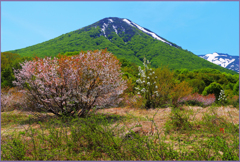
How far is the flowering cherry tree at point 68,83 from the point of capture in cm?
590

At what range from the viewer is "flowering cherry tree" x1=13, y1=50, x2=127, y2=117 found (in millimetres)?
5898

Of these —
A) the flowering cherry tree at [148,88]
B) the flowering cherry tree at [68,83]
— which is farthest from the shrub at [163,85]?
the flowering cherry tree at [68,83]

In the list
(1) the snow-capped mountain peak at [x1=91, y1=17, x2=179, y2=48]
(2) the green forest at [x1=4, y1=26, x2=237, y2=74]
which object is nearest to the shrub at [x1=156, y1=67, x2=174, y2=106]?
(2) the green forest at [x1=4, y1=26, x2=237, y2=74]

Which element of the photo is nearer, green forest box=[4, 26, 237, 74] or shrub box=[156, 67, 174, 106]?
shrub box=[156, 67, 174, 106]

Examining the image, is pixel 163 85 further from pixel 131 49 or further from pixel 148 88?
pixel 131 49

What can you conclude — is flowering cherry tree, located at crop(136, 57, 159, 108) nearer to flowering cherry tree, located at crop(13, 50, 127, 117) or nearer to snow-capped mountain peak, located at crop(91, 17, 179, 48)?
flowering cherry tree, located at crop(13, 50, 127, 117)

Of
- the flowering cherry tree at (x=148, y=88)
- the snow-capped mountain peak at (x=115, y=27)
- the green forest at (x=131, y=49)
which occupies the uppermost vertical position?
the snow-capped mountain peak at (x=115, y=27)

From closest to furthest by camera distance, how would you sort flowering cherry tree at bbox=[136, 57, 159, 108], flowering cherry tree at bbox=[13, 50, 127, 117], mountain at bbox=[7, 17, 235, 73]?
flowering cherry tree at bbox=[13, 50, 127, 117] < flowering cherry tree at bbox=[136, 57, 159, 108] < mountain at bbox=[7, 17, 235, 73]

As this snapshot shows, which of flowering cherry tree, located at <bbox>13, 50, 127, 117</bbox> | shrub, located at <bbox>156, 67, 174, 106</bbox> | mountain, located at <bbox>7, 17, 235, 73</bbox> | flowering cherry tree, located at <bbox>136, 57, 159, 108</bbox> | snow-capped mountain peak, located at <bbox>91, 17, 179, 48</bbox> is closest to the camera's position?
flowering cherry tree, located at <bbox>13, 50, 127, 117</bbox>

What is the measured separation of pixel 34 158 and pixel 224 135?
465cm

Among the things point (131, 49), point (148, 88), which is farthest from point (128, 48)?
point (148, 88)

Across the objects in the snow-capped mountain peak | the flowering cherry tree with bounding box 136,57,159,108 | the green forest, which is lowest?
the flowering cherry tree with bounding box 136,57,159,108

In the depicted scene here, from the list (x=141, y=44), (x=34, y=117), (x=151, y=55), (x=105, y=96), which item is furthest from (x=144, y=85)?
(x=141, y=44)

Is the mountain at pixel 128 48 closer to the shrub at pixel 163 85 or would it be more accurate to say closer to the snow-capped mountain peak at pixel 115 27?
the snow-capped mountain peak at pixel 115 27
